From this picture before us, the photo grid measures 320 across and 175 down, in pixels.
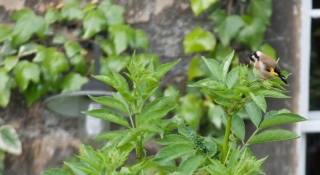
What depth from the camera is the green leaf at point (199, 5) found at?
345 centimetres

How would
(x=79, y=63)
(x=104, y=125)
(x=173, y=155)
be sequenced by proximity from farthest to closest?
(x=79, y=63) → (x=104, y=125) → (x=173, y=155)

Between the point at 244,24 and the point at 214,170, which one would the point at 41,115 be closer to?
the point at 244,24

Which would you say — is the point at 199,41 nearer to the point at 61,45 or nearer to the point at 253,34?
the point at 253,34

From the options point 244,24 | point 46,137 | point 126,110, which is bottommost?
point 46,137

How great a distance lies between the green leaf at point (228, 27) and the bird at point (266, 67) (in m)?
1.17

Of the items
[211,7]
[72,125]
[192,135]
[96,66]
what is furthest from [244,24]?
[192,135]

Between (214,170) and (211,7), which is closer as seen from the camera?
(214,170)

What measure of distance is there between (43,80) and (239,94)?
2318mm

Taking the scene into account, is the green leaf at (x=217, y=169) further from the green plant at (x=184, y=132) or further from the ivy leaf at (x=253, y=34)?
the ivy leaf at (x=253, y=34)

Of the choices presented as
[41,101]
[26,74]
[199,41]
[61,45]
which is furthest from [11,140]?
[199,41]

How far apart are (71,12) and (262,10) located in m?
0.97

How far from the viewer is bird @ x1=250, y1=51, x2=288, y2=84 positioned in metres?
1.84

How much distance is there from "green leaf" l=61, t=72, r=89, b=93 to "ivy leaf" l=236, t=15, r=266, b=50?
80 cm

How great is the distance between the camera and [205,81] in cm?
144
